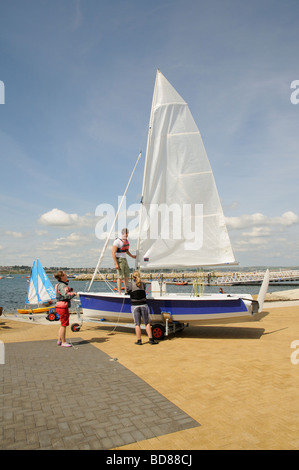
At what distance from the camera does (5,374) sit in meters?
6.20

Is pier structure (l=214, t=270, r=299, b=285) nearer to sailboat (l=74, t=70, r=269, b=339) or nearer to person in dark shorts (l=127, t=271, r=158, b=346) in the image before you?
sailboat (l=74, t=70, r=269, b=339)

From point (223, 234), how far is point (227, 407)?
6324 millimetres

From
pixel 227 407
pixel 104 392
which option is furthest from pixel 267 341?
pixel 104 392

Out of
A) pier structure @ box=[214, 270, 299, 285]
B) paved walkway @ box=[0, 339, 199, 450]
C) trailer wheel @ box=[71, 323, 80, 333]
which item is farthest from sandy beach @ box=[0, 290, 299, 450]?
pier structure @ box=[214, 270, 299, 285]

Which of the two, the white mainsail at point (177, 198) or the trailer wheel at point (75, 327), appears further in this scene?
the trailer wheel at point (75, 327)

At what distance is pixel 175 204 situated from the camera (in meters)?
10.4

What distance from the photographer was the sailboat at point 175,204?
10297 millimetres

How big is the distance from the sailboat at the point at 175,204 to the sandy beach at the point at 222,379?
1411 mm

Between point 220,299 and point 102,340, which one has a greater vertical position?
point 220,299

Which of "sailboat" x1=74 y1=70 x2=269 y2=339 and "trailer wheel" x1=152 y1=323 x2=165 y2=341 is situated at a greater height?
"sailboat" x1=74 y1=70 x2=269 y2=339

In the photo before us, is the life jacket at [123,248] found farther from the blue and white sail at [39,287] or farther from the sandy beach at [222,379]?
the blue and white sail at [39,287]

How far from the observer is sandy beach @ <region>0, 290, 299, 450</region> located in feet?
12.6

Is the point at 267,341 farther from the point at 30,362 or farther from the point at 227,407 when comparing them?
the point at 30,362

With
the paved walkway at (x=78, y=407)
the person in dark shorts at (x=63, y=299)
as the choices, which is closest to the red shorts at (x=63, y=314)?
the person in dark shorts at (x=63, y=299)
